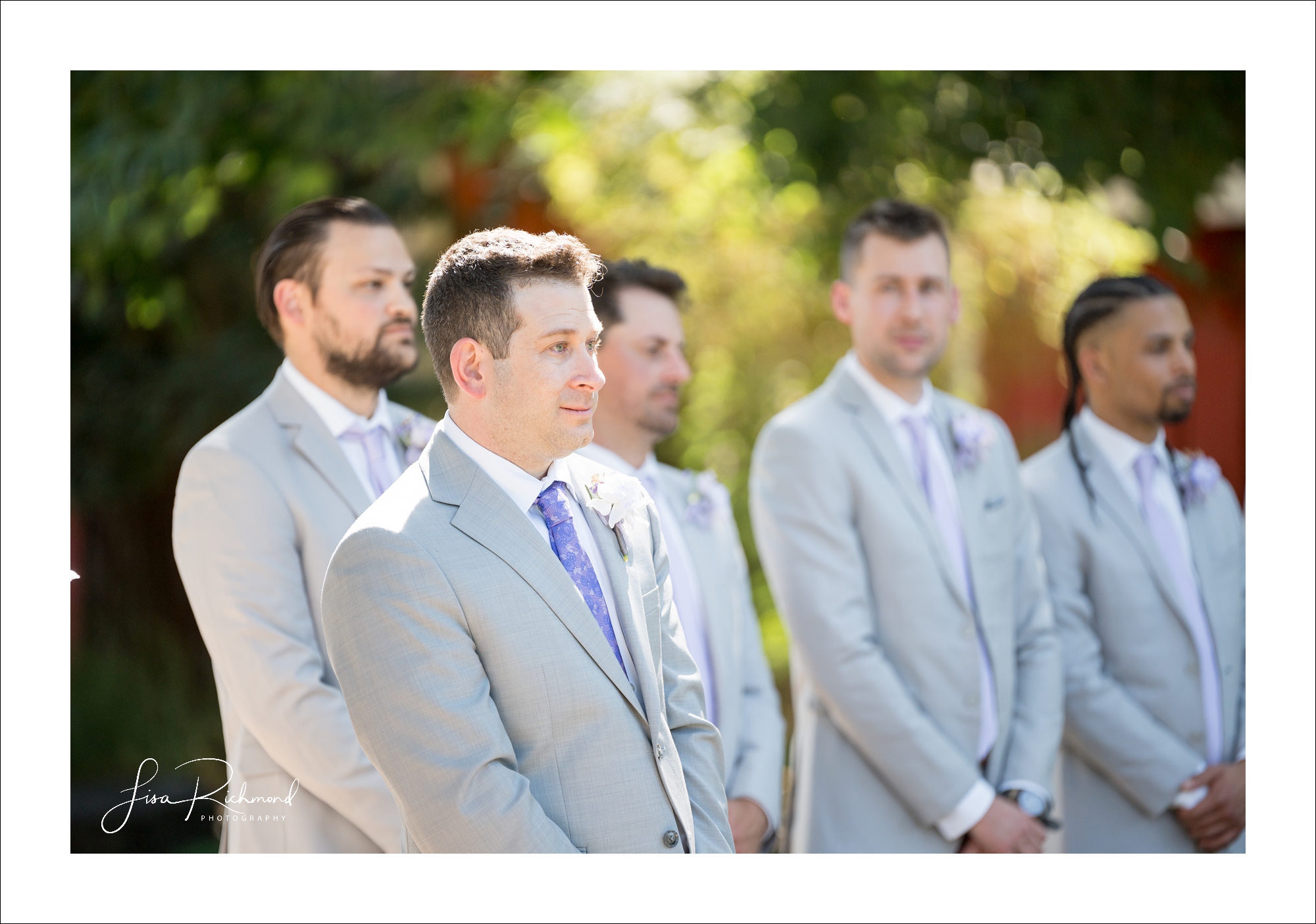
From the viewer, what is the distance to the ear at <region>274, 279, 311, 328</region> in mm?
2783

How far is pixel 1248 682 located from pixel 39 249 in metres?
3.36

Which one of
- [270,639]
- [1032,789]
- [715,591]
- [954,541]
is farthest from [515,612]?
→ [1032,789]

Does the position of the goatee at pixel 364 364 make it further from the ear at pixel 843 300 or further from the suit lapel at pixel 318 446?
the ear at pixel 843 300

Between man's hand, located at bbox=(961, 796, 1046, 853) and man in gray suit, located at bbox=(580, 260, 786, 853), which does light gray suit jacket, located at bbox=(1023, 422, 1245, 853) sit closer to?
man's hand, located at bbox=(961, 796, 1046, 853)

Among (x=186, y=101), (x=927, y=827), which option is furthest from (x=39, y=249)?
(x=927, y=827)

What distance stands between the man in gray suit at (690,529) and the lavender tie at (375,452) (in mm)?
479

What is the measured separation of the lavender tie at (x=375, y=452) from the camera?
2.77m

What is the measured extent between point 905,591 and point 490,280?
1.49m

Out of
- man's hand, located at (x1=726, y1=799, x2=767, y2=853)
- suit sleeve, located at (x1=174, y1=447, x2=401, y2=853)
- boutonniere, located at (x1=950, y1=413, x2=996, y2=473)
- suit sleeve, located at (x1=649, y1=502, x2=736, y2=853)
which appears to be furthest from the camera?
boutonniere, located at (x1=950, y1=413, x2=996, y2=473)

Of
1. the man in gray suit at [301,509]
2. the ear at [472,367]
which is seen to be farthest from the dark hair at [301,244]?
the ear at [472,367]

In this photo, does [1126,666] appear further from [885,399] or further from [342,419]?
[342,419]

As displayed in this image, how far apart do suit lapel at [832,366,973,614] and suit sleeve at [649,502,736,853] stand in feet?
3.30

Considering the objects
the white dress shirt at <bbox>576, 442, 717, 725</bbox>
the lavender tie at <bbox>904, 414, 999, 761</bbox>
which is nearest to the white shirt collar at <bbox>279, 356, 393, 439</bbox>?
the white dress shirt at <bbox>576, 442, 717, 725</bbox>

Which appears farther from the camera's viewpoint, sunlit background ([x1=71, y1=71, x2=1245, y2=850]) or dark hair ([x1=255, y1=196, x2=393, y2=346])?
sunlit background ([x1=71, y1=71, x2=1245, y2=850])
